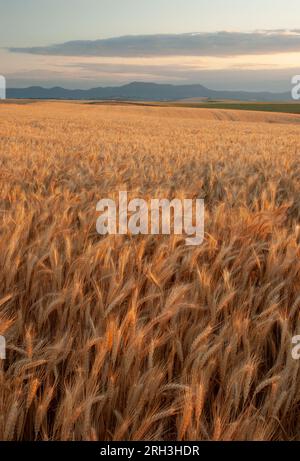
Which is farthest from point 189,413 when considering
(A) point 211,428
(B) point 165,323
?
(B) point 165,323

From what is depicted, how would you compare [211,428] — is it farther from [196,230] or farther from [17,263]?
[196,230]

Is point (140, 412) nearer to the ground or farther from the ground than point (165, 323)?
nearer to the ground

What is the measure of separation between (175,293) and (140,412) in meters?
0.59

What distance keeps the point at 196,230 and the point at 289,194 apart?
2.26 metres

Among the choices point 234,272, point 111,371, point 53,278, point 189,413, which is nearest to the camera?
point 189,413

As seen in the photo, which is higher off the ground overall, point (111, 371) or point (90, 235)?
point (90, 235)

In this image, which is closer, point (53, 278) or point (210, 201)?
point (53, 278)

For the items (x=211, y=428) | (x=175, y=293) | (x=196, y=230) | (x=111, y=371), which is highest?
(x=196, y=230)

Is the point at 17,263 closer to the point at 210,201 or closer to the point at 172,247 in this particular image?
the point at 172,247

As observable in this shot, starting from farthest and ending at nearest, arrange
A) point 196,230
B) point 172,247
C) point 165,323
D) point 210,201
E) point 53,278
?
point 210,201 < point 196,230 < point 172,247 < point 53,278 < point 165,323

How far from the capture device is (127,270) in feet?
7.22

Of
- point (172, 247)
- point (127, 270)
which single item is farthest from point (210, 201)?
point (127, 270)

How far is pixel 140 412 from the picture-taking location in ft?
4.10

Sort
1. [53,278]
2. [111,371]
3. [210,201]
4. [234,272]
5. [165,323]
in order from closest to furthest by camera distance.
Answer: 1. [111,371]
2. [165,323]
3. [53,278]
4. [234,272]
5. [210,201]
